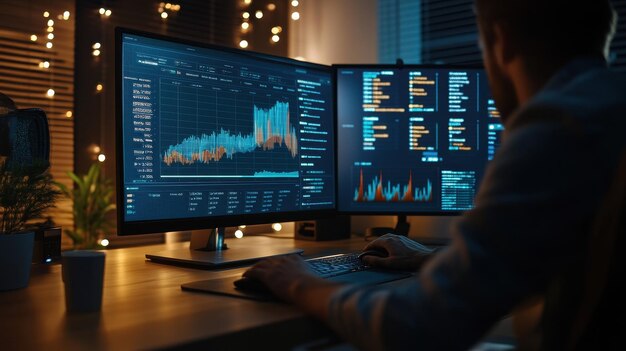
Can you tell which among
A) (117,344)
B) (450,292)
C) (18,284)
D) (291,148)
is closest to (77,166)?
(291,148)

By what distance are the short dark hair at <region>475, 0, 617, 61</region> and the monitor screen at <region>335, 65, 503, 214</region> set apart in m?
1.22

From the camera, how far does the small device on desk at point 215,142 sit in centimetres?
143

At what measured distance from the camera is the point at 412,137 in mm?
2041

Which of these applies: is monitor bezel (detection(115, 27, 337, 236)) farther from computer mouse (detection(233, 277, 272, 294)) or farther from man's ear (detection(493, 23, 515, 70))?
man's ear (detection(493, 23, 515, 70))

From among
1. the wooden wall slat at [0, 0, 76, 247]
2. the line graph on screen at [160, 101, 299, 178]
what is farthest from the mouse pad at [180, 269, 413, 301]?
the wooden wall slat at [0, 0, 76, 247]

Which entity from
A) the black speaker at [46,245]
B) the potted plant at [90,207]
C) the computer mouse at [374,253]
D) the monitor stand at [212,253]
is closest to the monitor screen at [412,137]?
the monitor stand at [212,253]

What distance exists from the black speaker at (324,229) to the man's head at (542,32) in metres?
1.29

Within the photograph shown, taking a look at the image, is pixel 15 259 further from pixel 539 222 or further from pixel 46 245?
pixel 539 222

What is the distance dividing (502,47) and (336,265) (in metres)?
0.65

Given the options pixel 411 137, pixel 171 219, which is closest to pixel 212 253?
pixel 171 219

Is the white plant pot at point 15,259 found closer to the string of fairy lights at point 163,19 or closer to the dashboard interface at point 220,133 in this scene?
the dashboard interface at point 220,133

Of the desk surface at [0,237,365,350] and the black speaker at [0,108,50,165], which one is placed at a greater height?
the black speaker at [0,108,50,165]

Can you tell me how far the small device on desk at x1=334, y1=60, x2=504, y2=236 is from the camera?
79.9 inches

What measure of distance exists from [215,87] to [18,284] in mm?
653
